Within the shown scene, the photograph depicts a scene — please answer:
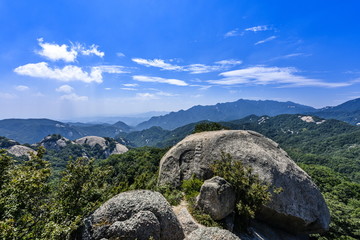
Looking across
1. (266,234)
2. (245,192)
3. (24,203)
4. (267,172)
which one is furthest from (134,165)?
(24,203)

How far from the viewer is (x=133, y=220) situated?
862 cm

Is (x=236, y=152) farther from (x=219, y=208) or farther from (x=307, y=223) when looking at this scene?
(x=307, y=223)

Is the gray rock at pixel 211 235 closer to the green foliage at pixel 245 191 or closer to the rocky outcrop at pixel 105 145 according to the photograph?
the green foliage at pixel 245 191

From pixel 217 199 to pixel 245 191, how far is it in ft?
8.43

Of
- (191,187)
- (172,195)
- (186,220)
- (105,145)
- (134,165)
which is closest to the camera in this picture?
(186,220)

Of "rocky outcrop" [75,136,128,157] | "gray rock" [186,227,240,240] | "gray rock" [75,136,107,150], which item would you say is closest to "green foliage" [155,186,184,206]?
"gray rock" [186,227,240,240]

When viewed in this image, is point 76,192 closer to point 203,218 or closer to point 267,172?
point 203,218

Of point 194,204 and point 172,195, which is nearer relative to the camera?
point 194,204

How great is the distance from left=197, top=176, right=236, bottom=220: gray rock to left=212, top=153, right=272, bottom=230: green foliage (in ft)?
2.34

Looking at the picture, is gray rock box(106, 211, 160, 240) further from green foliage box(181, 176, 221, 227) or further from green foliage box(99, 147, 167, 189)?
green foliage box(99, 147, 167, 189)

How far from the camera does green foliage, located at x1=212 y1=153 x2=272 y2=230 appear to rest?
1229cm

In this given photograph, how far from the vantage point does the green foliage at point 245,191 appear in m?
12.3

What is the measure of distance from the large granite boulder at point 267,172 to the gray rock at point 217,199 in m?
4.44

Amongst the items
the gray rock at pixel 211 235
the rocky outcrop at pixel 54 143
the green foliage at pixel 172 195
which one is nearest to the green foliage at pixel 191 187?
the green foliage at pixel 172 195
